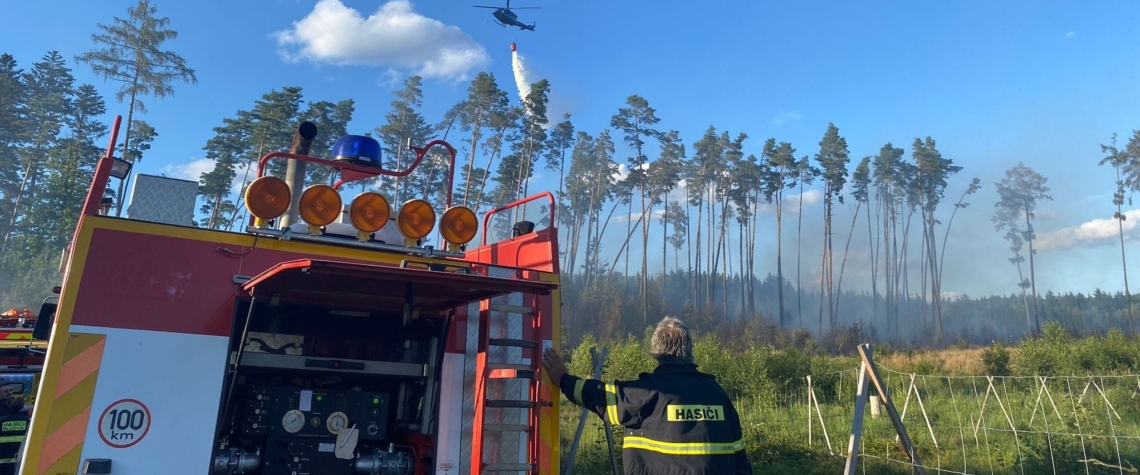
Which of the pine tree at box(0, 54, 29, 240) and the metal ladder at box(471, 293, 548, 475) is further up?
the pine tree at box(0, 54, 29, 240)

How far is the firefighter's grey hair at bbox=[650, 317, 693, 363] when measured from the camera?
405cm

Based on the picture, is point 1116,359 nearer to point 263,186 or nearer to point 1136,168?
point 263,186

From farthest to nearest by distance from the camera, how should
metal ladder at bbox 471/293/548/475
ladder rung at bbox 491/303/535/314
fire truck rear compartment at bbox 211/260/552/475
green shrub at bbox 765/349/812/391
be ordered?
green shrub at bbox 765/349/812/391
ladder rung at bbox 491/303/535/314
metal ladder at bbox 471/293/548/475
fire truck rear compartment at bbox 211/260/552/475

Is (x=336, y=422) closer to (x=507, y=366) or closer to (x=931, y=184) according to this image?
A: (x=507, y=366)

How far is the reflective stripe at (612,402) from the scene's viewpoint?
4109 mm

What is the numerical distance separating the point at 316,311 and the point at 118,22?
34541mm

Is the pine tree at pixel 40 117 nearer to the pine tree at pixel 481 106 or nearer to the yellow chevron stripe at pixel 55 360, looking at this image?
the pine tree at pixel 481 106

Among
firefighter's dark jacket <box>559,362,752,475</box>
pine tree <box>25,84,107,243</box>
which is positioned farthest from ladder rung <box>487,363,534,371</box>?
pine tree <box>25,84,107,243</box>

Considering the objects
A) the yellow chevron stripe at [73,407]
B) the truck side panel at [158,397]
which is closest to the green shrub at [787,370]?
the truck side panel at [158,397]

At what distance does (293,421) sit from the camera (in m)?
4.30

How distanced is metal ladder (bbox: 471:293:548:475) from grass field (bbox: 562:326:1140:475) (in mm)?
6829

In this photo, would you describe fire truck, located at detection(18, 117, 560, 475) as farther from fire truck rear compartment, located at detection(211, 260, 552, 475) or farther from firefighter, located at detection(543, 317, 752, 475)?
firefighter, located at detection(543, 317, 752, 475)

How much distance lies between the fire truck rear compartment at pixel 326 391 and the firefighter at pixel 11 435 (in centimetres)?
343

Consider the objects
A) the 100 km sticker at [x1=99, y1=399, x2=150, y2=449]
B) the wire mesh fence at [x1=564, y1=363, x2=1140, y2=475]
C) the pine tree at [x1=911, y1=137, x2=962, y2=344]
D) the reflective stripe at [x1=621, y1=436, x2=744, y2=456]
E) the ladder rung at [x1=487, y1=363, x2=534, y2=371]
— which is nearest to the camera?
the 100 km sticker at [x1=99, y1=399, x2=150, y2=449]
